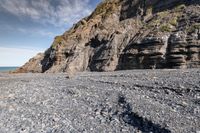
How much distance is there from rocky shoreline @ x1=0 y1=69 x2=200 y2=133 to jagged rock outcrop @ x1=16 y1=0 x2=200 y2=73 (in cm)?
1626

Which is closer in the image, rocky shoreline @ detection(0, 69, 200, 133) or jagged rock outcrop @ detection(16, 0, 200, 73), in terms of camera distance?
rocky shoreline @ detection(0, 69, 200, 133)

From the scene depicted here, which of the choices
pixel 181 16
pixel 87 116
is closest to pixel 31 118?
pixel 87 116

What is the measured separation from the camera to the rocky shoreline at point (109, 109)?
13133 millimetres

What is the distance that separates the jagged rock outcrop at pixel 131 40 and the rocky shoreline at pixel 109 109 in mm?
16258

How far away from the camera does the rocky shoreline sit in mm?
13133

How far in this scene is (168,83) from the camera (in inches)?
795

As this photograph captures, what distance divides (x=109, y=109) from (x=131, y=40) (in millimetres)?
30213

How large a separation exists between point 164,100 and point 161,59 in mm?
21400

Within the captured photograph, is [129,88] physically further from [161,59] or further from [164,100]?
[161,59]

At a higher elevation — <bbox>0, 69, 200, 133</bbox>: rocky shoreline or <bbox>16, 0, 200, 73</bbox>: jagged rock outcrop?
<bbox>16, 0, 200, 73</bbox>: jagged rock outcrop

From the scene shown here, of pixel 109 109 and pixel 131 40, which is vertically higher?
pixel 131 40

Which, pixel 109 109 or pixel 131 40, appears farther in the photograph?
pixel 131 40

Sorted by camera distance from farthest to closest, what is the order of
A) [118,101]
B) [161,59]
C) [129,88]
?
[161,59] → [129,88] → [118,101]

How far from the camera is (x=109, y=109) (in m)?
16.1
